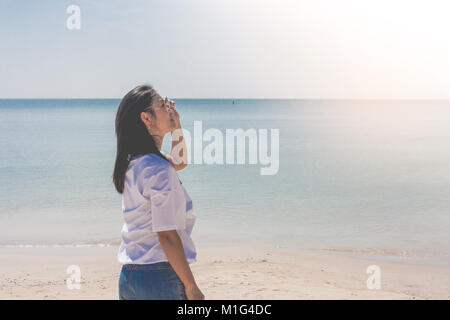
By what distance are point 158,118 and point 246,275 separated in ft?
16.8

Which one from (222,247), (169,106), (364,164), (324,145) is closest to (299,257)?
(222,247)

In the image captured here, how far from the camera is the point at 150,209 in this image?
2037 millimetres

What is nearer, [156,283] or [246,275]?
[156,283]

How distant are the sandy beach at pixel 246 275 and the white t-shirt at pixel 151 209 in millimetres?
3987

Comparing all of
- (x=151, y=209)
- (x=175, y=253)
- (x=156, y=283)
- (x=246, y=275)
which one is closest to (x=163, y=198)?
(x=151, y=209)

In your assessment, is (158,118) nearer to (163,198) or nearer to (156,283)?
(163,198)

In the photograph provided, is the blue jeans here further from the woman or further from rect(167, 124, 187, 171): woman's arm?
rect(167, 124, 187, 171): woman's arm

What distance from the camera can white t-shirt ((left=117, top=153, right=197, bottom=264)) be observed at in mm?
1961

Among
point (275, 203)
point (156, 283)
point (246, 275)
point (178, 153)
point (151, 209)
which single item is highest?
point (178, 153)

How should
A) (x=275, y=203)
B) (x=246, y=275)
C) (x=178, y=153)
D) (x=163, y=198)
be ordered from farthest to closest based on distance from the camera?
(x=275, y=203) → (x=246, y=275) → (x=178, y=153) → (x=163, y=198)

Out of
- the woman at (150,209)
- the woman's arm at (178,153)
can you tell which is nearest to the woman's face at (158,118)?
the woman at (150,209)

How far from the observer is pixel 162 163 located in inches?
78.6

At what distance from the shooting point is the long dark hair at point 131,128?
84.2 inches

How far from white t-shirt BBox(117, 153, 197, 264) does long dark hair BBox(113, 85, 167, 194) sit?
0.17 ft
